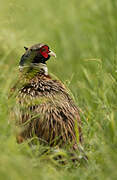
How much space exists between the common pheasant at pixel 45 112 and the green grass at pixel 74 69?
0.44 feet

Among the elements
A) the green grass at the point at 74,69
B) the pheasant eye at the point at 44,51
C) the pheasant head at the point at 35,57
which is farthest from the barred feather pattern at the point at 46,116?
the pheasant eye at the point at 44,51

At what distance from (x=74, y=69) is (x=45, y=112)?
4.11m

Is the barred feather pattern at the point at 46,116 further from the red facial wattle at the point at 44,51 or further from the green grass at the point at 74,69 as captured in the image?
the red facial wattle at the point at 44,51

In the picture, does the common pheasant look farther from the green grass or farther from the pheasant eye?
the pheasant eye

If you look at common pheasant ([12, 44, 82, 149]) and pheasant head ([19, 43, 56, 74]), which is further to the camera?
pheasant head ([19, 43, 56, 74])

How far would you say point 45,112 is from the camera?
564cm

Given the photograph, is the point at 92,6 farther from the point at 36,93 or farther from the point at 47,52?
the point at 36,93

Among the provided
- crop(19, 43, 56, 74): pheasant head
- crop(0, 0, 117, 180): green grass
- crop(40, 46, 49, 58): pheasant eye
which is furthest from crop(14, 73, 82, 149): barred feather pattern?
crop(40, 46, 49, 58): pheasant eye

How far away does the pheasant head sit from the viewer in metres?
6.27

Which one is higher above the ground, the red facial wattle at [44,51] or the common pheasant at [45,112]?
the red facial wattle at [44,51]

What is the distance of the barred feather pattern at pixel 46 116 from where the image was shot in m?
5.61

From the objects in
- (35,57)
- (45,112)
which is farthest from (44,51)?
(45,112)

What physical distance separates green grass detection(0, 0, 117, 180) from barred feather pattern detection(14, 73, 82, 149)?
0.16 meters

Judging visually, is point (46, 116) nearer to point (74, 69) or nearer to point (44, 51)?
point (44, 51)
